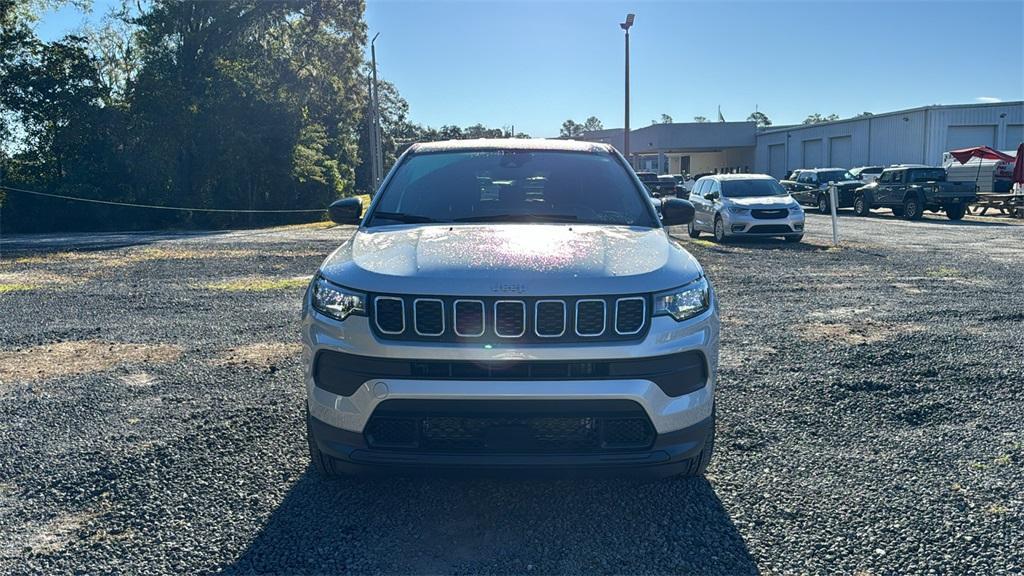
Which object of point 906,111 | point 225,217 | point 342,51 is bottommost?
point 225,217

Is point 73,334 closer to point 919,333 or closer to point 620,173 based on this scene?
point 620,173

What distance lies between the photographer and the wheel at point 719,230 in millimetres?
17359

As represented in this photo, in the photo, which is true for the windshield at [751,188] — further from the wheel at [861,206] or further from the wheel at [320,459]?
the wheel at [320,459]

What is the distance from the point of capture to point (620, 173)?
4.73 metres

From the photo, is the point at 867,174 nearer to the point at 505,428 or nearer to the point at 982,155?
the point at 982,155

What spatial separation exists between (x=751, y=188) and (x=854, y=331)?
11396 millimetres

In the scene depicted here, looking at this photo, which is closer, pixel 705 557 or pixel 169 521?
pixel 705 557

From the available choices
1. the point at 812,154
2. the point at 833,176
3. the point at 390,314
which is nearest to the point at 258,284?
the point at 390,314

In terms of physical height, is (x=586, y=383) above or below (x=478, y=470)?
above

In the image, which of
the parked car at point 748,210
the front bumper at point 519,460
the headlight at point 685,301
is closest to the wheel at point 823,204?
the parked car at point 748,210

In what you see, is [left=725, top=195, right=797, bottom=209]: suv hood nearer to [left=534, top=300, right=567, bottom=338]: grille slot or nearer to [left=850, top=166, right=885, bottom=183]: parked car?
[left=534, top=300, right=567, bottom=338]: grille slot

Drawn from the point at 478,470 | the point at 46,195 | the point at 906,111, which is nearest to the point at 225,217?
the point at 46,195

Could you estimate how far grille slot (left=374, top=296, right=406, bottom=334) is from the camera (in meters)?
3.03

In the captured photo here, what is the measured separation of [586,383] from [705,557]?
0.84 metres
